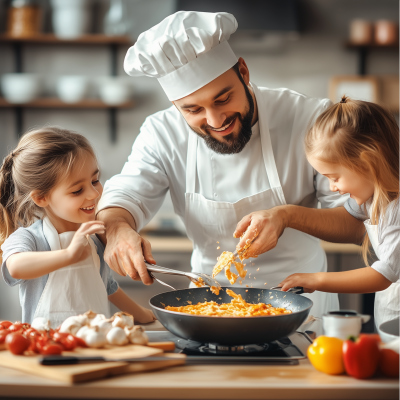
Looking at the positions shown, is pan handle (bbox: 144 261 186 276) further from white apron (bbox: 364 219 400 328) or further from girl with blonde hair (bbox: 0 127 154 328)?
white apron (bbox: 364 219 400 328)

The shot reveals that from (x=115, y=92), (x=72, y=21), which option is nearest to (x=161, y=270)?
(x=115, y=92)

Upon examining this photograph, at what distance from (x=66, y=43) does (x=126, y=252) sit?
283 cm

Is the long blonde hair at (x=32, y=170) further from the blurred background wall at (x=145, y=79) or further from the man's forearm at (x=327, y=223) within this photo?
the blurred background wall at (x=145, y=79)

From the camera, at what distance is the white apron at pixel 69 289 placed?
1.35 metres

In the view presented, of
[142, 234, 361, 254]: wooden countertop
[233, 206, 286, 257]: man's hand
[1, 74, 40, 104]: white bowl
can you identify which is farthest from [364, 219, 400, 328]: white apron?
[1, 74, 40, 104]: white bowl

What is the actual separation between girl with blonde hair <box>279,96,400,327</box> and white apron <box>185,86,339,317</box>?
1.14 ft

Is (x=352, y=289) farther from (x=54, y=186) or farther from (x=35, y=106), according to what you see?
(x=35, y=106)

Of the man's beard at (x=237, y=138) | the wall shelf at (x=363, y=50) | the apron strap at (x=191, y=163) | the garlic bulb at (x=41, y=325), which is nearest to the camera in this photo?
the garlic bulb at (x=41, y=325)

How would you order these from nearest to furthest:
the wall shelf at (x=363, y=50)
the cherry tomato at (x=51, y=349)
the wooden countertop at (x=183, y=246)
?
the cherry tomato at (x=51, y=349) → the wooden countertop at (x=183, y=246) → the wall shelf at (x=363, y=50)

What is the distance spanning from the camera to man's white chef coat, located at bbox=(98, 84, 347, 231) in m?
1.70

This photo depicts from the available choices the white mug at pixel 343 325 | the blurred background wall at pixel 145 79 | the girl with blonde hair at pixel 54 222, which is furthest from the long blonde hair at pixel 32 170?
the blurred background wall at pixel 145 79

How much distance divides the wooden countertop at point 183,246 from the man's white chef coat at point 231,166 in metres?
1.39

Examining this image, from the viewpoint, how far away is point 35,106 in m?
3.71

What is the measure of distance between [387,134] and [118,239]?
0.80 metres
